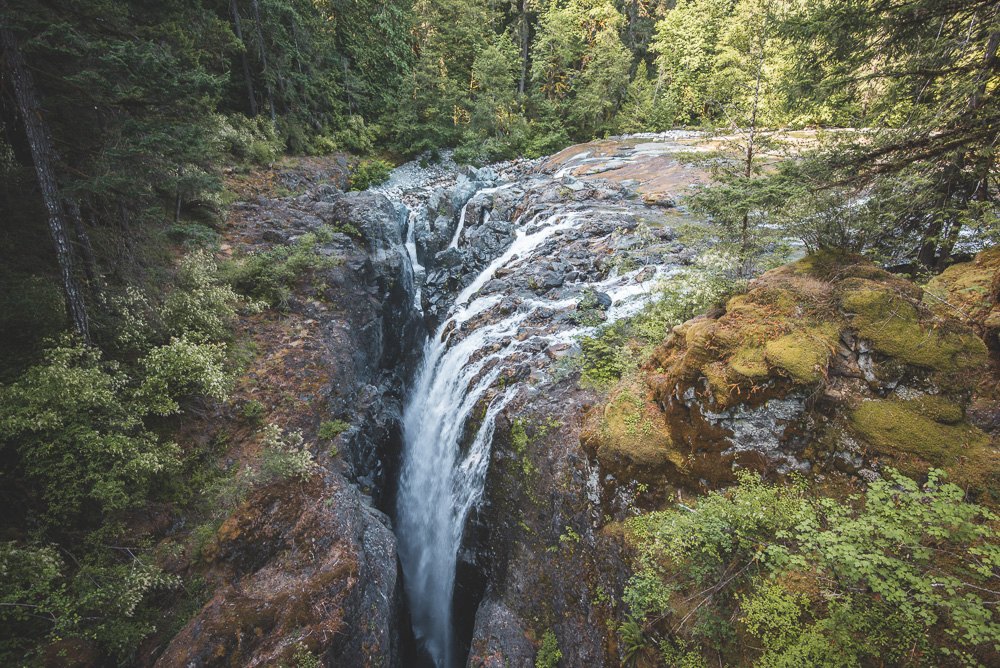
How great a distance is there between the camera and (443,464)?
9.84 meters

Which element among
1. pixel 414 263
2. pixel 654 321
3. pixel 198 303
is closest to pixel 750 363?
pixel 654 321

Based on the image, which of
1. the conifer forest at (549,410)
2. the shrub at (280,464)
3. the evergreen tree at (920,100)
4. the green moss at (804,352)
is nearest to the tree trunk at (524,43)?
the conifer forest at (549,410)

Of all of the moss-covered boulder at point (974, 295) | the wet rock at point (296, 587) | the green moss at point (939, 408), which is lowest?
the wet rock at point (296, 587)

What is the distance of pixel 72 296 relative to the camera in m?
6.20

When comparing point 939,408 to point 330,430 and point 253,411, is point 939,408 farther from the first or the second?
point 253,411

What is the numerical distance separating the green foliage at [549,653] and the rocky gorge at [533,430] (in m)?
0.13

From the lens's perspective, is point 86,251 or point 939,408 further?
point 86,251

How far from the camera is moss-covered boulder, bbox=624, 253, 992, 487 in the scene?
12.3 feet

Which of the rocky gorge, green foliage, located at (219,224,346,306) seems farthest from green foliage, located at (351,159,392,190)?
green foliage, located at (219,224,346,306)

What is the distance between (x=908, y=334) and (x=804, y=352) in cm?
98

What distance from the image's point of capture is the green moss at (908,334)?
150 inches

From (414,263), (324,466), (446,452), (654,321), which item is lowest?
(446,452)

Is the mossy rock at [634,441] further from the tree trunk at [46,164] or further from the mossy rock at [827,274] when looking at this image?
the tree trunk at [46,164]

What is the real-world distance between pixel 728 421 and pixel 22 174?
11.4 meters
